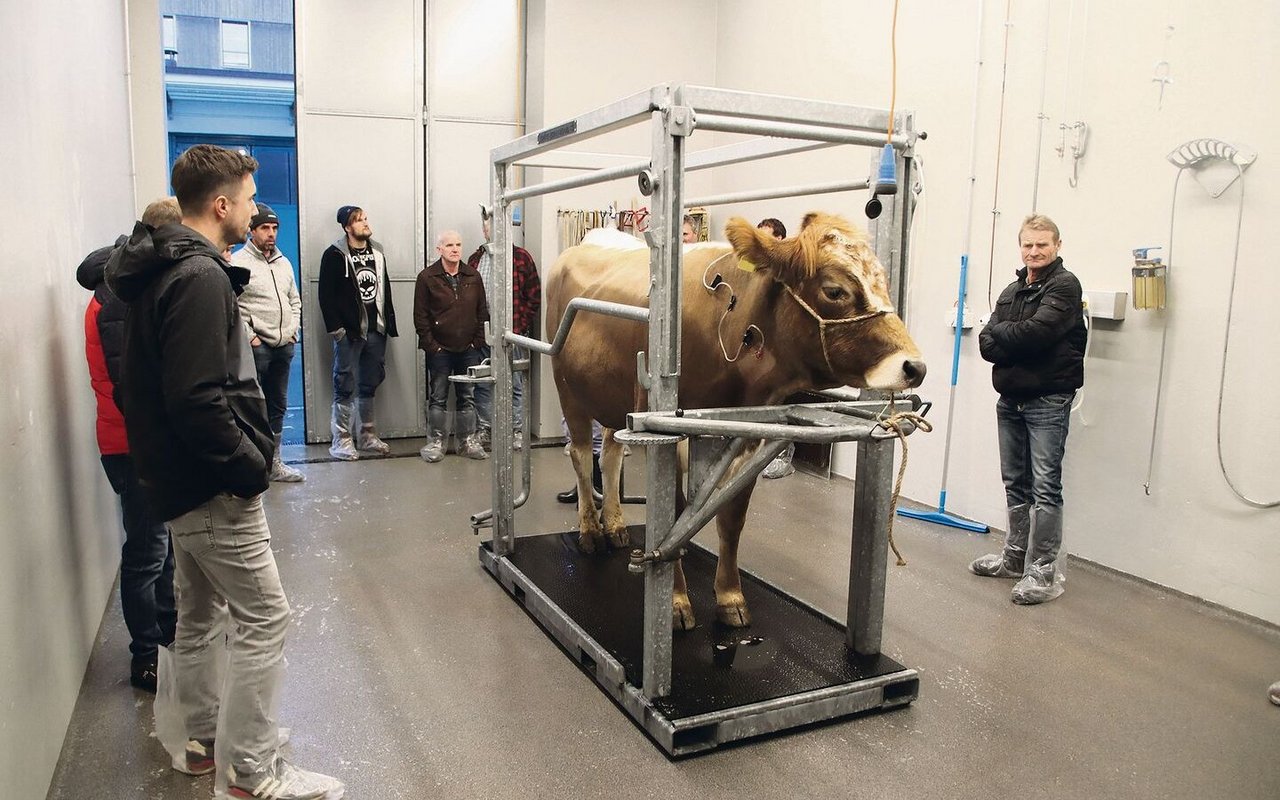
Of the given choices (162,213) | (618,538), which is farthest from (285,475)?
(162,213)

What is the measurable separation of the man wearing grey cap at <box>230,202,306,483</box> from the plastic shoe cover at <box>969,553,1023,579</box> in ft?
12.0

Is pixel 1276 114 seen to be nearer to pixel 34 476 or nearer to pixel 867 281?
pixel 867 281

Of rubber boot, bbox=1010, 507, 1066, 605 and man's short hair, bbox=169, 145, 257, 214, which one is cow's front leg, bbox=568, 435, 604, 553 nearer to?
rubber boot, bbox=1010, 507, 1066, 605

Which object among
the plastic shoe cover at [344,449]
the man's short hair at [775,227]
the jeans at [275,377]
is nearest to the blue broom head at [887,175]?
the man's short hair at [775,227]

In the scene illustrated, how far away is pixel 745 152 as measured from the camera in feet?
10.3

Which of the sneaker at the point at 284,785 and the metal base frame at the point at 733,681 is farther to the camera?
the metal base frame at the point at 733,681

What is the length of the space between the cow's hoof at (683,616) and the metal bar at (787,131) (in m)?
1.47

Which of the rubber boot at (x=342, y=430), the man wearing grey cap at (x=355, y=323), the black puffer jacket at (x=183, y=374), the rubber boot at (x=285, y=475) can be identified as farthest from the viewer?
the rubber boot at (x=342, y=430)

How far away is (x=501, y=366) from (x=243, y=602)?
1.75 metres

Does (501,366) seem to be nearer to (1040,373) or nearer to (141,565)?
(141,565)

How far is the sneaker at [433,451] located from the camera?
19.6ft

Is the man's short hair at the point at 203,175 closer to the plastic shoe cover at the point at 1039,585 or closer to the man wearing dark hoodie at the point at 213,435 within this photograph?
the man wearing dark hoodie at the point at 213,435

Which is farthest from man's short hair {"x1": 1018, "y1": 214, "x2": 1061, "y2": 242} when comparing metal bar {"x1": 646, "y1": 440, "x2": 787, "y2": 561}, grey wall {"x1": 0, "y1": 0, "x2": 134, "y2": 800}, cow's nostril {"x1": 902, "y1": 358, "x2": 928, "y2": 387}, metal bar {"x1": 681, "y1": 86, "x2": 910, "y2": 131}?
grey wall {"x1": 0, "y1": 0, "x2": 134, "y2": 800}

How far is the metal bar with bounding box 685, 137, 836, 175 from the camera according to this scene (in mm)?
3025
